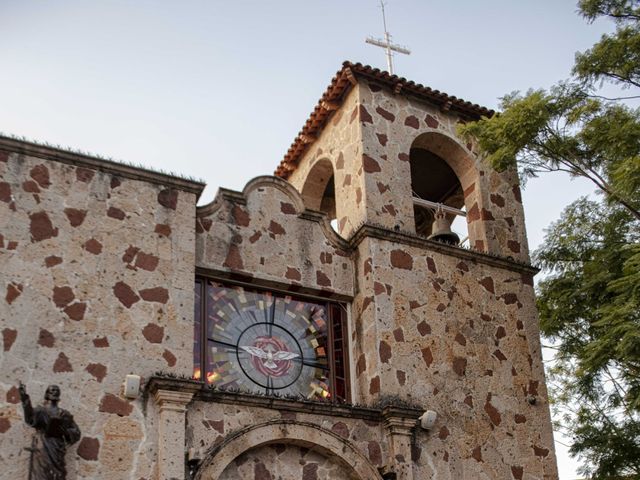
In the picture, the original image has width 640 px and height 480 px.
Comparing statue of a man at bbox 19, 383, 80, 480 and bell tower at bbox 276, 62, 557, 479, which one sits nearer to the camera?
statue of a man at bbox 19, 383, 80, 480

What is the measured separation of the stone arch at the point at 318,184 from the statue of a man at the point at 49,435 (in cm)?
657

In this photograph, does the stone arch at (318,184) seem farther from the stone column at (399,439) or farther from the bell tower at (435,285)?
the stone column at (399,439)

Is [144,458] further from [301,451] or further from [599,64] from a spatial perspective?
[599,64]

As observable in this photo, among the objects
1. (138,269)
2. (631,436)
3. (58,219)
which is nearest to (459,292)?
(631,436)

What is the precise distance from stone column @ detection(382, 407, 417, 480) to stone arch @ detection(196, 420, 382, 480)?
0.26 metres

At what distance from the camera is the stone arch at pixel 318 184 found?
16.0 m

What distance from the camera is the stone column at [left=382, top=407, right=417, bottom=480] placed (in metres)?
11.8

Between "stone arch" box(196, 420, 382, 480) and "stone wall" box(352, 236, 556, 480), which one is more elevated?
"stone wall" box(352, 236, 556, 480)

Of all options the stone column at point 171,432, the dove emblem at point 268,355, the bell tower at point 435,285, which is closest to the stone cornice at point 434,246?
the bell tower at point 435,285

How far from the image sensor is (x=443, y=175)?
16891 mm

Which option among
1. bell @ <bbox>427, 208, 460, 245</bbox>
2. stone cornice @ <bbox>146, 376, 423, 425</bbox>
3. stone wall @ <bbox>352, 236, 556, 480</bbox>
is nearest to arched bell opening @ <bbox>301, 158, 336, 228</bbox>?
bell @ <bbox>427, 208, 460, 245</bbox>

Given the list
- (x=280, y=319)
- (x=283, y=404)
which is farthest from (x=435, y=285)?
(x=283, y=404)

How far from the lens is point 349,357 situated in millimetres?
12930

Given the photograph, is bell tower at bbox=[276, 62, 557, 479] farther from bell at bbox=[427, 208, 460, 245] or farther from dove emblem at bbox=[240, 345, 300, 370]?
dove emblem at bbox=[240, 345, 300, 370]
